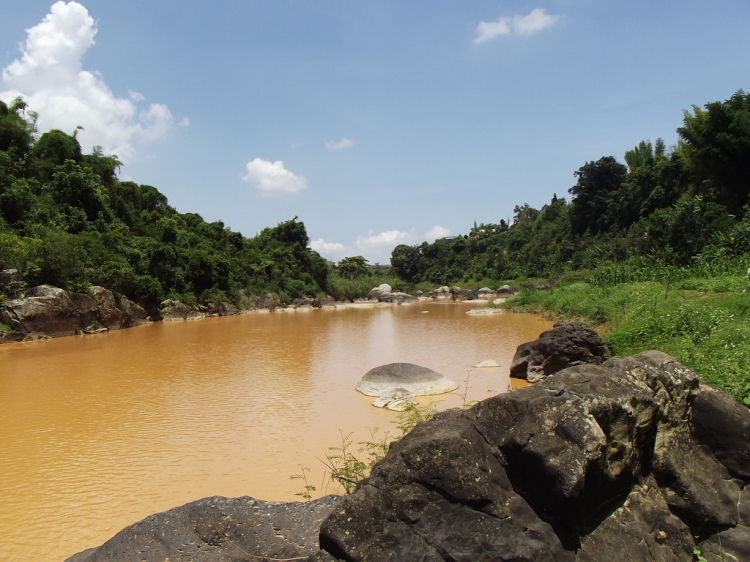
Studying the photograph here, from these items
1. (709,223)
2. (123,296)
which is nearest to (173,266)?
(123,296)

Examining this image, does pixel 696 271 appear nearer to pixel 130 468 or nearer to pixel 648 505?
pixel 648 505

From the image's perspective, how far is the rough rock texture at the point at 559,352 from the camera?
345 inches

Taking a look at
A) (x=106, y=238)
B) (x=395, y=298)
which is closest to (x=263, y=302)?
(x=106, y=238)

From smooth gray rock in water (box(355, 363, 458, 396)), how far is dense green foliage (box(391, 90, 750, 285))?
12769 mm

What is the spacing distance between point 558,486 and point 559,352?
279 inches

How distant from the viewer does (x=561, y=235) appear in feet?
A: 170

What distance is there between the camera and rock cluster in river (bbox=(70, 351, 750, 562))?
240cm

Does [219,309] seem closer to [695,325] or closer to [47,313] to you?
[47,313]

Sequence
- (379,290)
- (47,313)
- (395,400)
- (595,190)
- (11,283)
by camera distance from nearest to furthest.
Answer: (395,400), (11,283), (47,313), (595,190), (379,290)

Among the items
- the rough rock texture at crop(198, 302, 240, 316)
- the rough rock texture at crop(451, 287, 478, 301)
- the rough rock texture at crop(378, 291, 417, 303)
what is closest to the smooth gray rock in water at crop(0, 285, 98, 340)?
the rough rock texture at crop(198, 302, 240, 316)

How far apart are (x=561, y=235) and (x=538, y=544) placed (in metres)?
53.7

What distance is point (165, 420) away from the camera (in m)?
7.73

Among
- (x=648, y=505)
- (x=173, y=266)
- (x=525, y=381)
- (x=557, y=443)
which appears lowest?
(x=525, y=381)

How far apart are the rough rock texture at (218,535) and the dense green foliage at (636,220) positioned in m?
17.9
